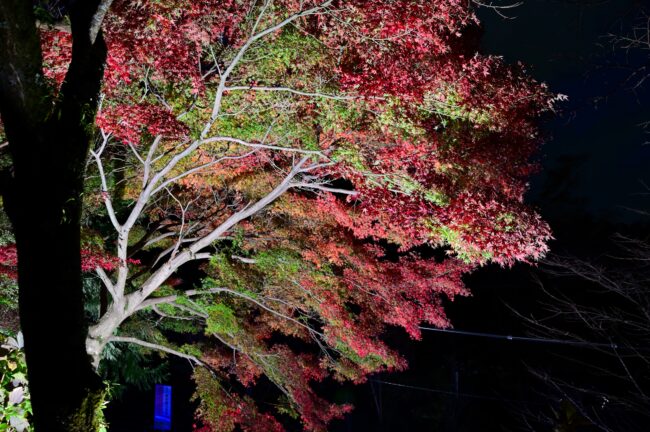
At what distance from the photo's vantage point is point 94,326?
8766 millimetres

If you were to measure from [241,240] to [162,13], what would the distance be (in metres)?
4.84

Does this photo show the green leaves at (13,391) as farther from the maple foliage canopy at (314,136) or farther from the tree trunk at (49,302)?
the maple foliage canopy at (314,136)

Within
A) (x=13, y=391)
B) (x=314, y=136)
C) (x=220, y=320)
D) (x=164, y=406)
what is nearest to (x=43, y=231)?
(x=13, y=391)

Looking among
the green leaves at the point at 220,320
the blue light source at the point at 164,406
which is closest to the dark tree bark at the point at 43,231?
the green leaves at the point at 220,320

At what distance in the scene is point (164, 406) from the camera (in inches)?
623

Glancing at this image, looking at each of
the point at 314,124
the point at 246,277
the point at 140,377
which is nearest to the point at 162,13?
the point at 314,124

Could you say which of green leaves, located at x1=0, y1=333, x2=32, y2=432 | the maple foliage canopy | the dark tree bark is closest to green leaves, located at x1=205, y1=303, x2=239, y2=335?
the maple foliage canopy

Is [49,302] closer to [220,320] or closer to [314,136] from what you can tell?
[314,136]

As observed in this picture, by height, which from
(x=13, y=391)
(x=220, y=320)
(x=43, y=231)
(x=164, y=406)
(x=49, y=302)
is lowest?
(x=164, y=406)

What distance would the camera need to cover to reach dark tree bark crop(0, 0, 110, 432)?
2.98 meters

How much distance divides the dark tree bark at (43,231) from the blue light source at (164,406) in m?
13.6

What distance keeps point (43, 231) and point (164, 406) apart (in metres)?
14.6

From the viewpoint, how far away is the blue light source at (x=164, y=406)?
15.7m

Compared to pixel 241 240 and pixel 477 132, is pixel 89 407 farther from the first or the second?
pixel 241 240
